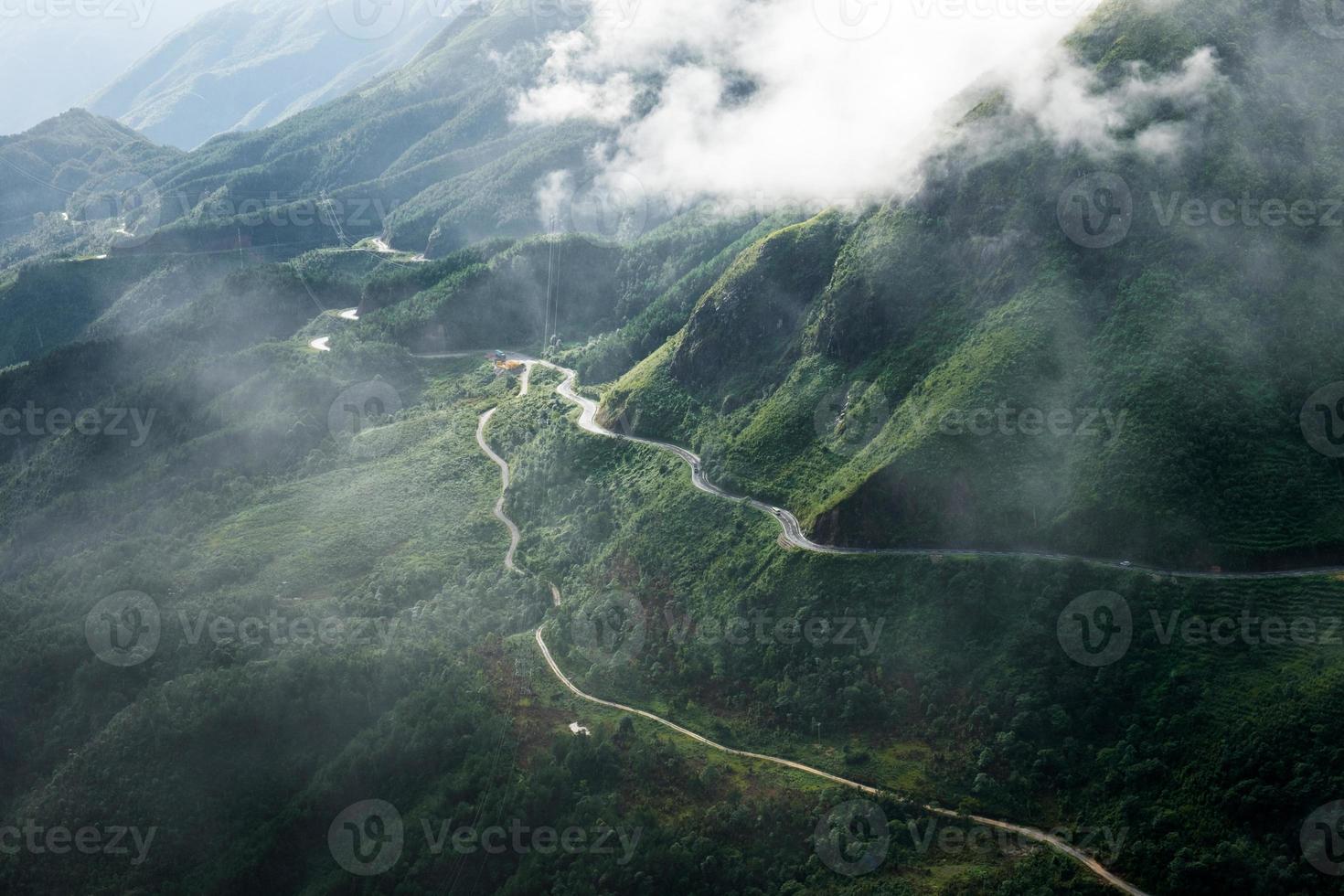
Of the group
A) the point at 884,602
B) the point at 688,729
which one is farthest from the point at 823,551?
the point at 688,729

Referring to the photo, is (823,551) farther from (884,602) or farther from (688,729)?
(688,729)

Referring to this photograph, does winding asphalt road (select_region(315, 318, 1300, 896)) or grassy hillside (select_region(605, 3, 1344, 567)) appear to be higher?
grassy hillside (select_region(605, 3, 1344, 567))

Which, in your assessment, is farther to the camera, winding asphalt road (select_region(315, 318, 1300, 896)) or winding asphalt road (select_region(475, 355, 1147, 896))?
winding asphalt road (select_region(315, 318, 1300, 896))

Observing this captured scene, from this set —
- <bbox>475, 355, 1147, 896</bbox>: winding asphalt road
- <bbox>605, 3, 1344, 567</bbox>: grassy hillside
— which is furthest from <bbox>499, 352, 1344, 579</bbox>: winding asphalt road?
<bbox>605, 3, 1344, 567</bbox>: grassy hillside

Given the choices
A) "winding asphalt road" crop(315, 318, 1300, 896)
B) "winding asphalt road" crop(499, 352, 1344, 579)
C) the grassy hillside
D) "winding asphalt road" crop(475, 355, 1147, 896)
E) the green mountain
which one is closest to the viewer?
"winding asphalt road" crop(475, 355, 1147, 896)

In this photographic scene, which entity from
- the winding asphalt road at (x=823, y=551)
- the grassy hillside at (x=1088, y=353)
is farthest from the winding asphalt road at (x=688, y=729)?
the grassy hillside at (x=1088, y=353)

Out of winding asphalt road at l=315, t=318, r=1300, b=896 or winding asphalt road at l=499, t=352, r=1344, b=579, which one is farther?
winding asphalt road at l=499, t=352, r=1344, b=579

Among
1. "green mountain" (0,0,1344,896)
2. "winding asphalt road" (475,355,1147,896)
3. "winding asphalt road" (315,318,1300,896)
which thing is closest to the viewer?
Answer: "winding asphalt road" (475,355,1147,896)

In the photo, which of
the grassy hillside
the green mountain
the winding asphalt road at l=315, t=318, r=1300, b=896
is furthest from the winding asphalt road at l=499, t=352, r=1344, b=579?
the grassy hillside

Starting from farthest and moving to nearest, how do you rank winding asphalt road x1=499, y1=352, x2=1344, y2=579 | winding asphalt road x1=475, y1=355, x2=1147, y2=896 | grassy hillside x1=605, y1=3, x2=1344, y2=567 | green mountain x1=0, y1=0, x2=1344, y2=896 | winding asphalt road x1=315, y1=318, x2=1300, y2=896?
grassy hillside x1=605, y1=3, x2=1344, y2=567 → winding asphalt road x1=499, y1=352, x2=1344, y2=579 → green mountain x1=0, y1=0, x2=1344, y2=896 → winding asphalt road x1=315, y1=318, x2=1300, y2=896 → winding asphalt road x1=475, y1=355, x2=1147, y2=896

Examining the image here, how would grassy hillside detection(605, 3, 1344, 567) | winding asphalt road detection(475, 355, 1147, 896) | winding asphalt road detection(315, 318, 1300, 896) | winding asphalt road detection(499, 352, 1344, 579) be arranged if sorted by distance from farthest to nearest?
grassy hillside detection(605, 3, 1344, 567)
winding asphalt road detection(499, 352, 1344, 579)
winding asphalt road detection(315, 318, 1300, 896)
winding asphalt road detection(475, 355, 1147, 896)

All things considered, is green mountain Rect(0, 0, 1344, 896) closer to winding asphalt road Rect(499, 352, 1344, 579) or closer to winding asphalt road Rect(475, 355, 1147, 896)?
→ winding asphalt road Rect(499, 352, 1344, 579)

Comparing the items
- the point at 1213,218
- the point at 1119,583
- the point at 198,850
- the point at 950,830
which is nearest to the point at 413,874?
the point at 198,850
